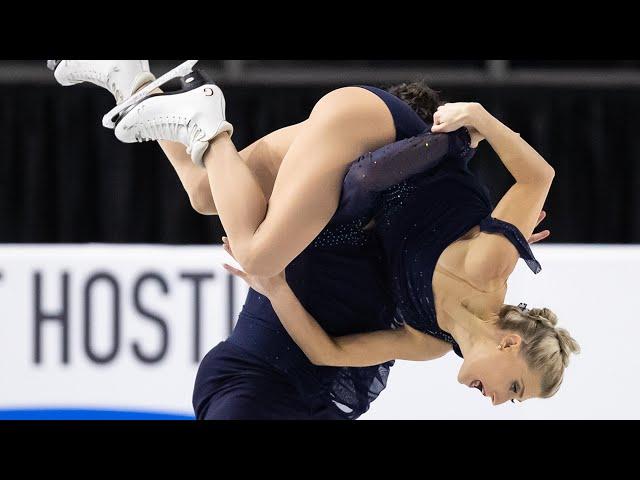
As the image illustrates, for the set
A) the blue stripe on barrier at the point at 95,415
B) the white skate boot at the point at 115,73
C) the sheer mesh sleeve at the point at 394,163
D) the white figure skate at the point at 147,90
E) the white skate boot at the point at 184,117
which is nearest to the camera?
the sheer mesh sleeve at the point at 394,163

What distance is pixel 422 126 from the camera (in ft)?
7.16

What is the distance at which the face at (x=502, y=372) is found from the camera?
2.08 metres

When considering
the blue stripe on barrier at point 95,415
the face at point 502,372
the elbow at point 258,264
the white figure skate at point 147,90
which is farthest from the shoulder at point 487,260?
the blue stripe on barrier at point 95,415

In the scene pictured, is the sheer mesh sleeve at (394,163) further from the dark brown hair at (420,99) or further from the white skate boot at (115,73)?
the white skate boot at (115,73)

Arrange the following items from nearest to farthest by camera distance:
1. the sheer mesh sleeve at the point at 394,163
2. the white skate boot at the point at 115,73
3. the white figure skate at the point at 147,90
Answer: the sheer mesh sleeve at the point at 394,163 < the white figure skate at the point at 147,90 < the white skate boot at the point at 115,73

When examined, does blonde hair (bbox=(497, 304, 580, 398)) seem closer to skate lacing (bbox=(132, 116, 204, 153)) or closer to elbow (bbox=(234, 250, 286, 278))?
elbow (bbox=(234, 250, 286, 278))

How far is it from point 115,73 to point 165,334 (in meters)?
1.12

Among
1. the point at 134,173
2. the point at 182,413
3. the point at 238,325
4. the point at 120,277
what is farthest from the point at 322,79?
the point at 238,325

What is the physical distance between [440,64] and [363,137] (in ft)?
6.48

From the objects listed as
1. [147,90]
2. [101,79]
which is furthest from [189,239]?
[147,90]

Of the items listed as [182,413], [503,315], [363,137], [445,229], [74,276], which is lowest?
[182,413]

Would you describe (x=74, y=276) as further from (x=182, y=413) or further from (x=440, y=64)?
(x=440, y=64)

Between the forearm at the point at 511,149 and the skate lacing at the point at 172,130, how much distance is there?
0.57 metres

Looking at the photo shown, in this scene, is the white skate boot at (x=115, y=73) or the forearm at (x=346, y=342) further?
the white skate boot at (x=115, y=73)
